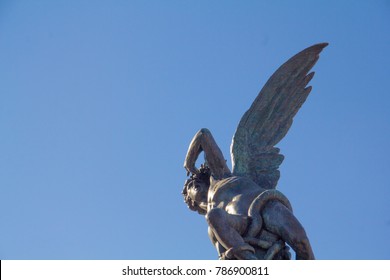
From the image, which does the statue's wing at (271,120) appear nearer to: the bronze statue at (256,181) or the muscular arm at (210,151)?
the bronze statue at (256,181)

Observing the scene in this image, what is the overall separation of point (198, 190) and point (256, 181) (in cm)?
73

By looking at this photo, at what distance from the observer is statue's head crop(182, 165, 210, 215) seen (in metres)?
14.6

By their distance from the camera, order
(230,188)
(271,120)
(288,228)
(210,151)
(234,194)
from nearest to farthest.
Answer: (288,228) < (234,194) < (230,188) < (210,151) < (271,120)

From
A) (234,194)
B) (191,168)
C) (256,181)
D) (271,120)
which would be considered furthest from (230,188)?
(271,120)

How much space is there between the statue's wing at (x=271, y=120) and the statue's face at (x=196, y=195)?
467 mm

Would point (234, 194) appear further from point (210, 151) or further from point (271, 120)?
point (271, 120)

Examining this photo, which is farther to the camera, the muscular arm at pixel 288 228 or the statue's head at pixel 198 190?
the statue's head at pixel 198 190

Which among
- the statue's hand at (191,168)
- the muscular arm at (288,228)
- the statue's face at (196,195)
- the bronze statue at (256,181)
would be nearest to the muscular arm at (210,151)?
the bronze statue at (256,181)

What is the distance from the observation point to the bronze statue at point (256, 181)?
13.1m

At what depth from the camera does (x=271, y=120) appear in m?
14.9
